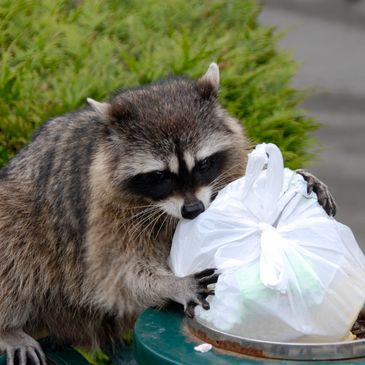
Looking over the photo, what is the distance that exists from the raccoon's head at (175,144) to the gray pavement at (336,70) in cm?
406

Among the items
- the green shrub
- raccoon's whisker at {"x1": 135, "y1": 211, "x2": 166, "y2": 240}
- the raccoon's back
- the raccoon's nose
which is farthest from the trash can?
the green shrub

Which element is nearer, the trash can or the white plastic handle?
the trash can

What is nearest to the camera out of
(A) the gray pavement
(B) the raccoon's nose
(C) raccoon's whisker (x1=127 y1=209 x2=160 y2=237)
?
(B) the raccoon's nose

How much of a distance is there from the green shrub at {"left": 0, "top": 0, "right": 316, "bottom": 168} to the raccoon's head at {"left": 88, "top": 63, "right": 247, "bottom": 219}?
95 cm

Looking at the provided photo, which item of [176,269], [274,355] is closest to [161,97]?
[176,269]

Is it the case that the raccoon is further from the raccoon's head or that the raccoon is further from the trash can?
the trash can

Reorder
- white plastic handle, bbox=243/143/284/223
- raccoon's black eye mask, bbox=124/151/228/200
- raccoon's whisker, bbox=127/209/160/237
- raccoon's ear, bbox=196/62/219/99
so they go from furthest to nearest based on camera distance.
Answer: raccoon's ear, bbox=196/62/219/99, raccoon's whisker, bbox=127/209/160/237, raccoon's black eye mask, bbox=124/151/228/200, white plastic handle, bbox=243/143/284/223

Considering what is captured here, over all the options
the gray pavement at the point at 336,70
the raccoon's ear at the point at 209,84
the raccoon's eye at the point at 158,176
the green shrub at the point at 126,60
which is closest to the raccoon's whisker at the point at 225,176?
the raccoon's eye at the point at 158,176

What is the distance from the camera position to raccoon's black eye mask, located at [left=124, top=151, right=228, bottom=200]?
386 centimetres

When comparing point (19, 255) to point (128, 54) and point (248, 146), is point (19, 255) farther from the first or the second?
point (128, 54)

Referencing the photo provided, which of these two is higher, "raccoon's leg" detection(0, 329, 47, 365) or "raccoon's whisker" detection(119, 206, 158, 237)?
"raccoon's whisker" detection(119, 206, 158, 237)

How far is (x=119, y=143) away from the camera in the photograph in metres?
4.08

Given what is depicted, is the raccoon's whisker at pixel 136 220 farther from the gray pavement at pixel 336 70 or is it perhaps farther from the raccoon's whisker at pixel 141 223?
the gray pavement at pixel 336 70

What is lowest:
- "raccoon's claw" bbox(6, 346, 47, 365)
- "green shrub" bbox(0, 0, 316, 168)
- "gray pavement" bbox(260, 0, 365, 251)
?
"gray pavement" bbox(260, 0, 365, 251)
